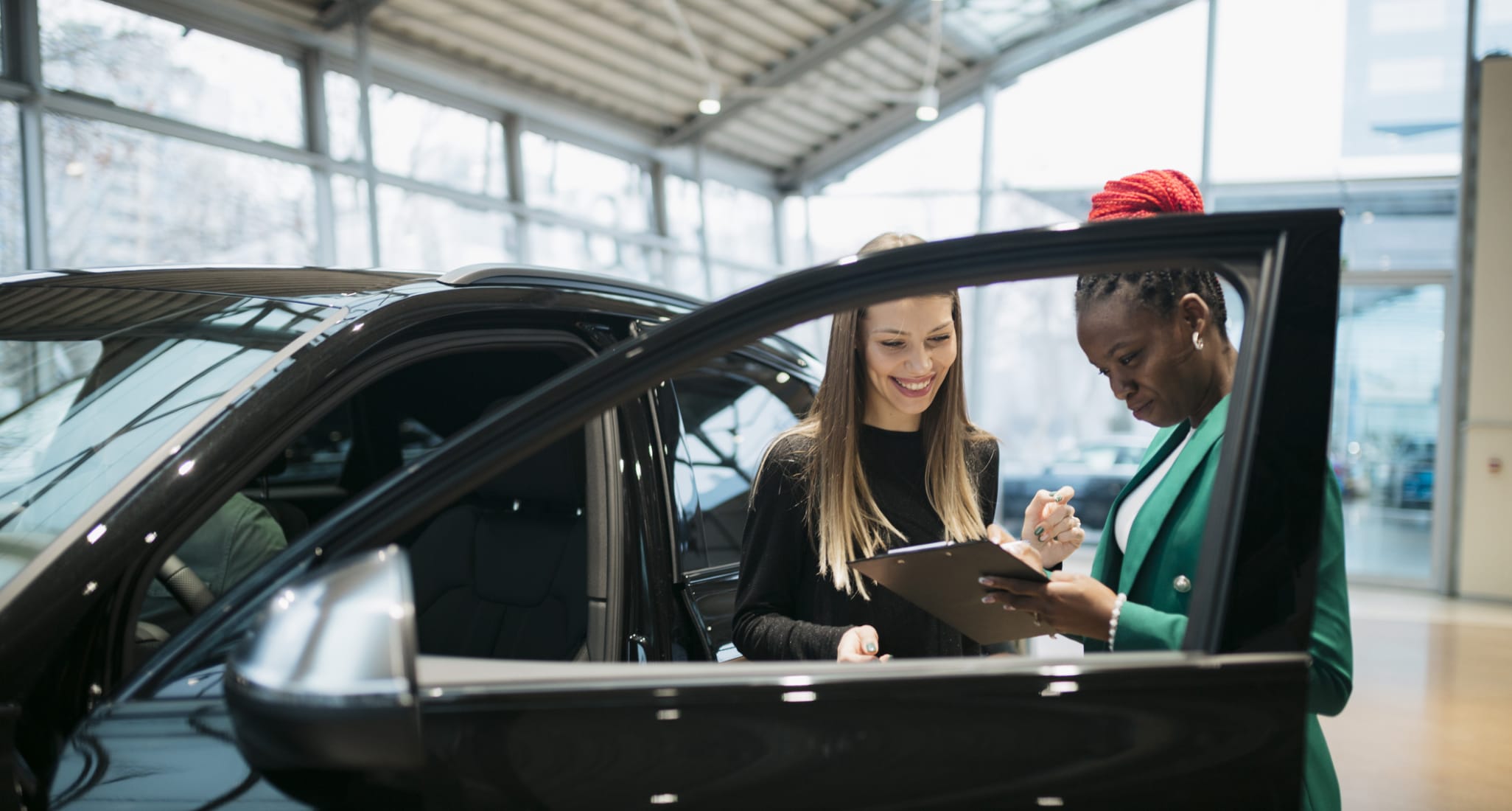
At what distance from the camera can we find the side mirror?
2.57ft

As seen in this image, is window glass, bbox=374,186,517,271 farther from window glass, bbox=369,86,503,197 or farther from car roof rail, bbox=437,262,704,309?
car roof rail, bbox=437,262,704,309

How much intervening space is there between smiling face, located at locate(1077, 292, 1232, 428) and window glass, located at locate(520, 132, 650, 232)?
9.72 metres

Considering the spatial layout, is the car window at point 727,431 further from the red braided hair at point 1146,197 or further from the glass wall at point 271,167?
the glass wall at point 271,167

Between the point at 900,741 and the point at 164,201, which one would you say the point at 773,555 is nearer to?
the point at 900,741

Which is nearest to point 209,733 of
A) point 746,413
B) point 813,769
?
point 813,769

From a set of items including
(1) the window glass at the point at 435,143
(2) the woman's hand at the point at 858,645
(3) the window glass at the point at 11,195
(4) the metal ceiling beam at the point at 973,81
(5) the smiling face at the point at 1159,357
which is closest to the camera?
(5) the smiling face at the point at 1159,357

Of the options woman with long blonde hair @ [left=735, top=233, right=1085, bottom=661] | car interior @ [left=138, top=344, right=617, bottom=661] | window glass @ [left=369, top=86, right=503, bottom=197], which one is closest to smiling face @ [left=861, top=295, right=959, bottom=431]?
woman with long blonde hair @ [left=735, top=233, right=1085, bottom=661]

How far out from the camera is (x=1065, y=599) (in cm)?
102

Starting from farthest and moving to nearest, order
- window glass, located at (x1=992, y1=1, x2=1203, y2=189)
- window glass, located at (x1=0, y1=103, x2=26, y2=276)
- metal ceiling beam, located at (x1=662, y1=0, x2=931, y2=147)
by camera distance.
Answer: metal ceiling beam, located at (x1=662, y1=0, x2=931, y2=147), window glass, located at (x1=992, y1=1, x2=1203, y2=189), window glass, located at (x1=0, y1=103, x2=26, y2=276)

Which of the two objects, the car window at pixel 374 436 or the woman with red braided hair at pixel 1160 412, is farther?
the car window at pixel 374 436

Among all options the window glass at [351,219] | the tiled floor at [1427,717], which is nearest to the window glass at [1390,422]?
the tiled floor at [1427,717]

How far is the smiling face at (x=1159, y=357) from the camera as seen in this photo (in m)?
1.14

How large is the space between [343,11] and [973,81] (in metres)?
6.82

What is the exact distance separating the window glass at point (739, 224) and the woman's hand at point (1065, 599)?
37.7 feet
